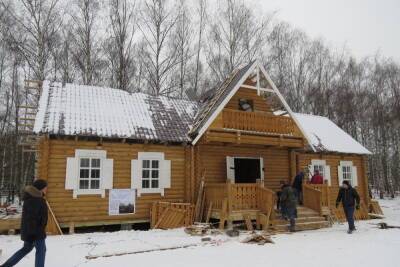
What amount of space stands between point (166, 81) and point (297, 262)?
76.9ft

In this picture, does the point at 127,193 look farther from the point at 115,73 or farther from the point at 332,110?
the point at 332,110

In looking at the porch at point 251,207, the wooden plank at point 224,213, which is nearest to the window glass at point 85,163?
the porch at point 251,207

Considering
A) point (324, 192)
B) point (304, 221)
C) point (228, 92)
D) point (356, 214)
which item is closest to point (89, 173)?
point (228, 92)

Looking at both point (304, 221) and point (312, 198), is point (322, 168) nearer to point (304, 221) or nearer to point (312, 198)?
point (312, 198)

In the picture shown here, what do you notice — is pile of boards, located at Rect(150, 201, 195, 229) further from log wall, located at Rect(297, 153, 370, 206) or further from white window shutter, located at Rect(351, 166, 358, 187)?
white window shutter, located at Rect(351, 166, 358, 187)

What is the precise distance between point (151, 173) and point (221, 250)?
5.85 meters

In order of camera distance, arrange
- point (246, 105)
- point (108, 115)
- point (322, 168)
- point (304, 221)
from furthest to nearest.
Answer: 1. point (322, 168)
2. point (246, 105)
3. point (108, 115)
4. point (304, 221)

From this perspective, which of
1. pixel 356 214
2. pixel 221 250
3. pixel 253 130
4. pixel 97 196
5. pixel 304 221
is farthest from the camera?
pixel 356 214

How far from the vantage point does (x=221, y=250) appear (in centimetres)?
920

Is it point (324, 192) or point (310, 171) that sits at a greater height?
point (310, 171)

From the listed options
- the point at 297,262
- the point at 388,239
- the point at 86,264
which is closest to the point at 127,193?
the point at 86,264

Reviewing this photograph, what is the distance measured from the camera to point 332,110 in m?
35.8

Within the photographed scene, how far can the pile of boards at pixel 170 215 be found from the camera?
13328 millimetres

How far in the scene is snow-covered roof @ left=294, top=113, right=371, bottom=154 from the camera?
1905cm
